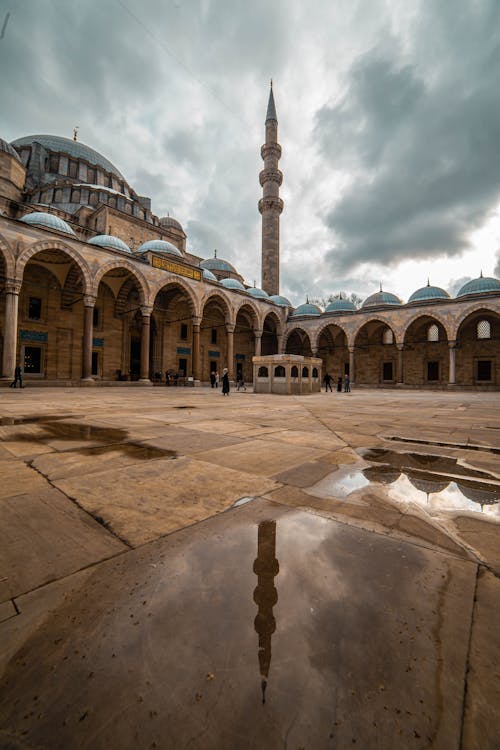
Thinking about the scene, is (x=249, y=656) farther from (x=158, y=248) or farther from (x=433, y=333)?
(x=433, y=333)

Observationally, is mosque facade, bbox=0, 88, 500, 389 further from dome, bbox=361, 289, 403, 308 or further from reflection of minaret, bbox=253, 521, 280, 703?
reflection of minaret, bbox=253, 521, 280, 703

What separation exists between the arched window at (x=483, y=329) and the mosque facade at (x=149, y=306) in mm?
91

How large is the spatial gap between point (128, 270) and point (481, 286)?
27903 millimetres

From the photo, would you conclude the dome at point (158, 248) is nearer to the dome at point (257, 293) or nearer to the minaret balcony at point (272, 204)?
the dome at point (257, 293)

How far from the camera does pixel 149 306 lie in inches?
821

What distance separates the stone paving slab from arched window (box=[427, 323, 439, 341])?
1340 inches

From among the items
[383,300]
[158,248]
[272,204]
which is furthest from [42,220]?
[383,300]

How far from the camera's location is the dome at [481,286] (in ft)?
85.3

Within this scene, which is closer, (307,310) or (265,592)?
(265,592)

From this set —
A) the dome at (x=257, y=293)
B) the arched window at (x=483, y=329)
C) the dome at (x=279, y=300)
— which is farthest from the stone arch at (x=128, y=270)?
the arched window at (x=483, y=329)

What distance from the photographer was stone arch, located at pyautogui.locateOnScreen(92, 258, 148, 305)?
61.0 ft

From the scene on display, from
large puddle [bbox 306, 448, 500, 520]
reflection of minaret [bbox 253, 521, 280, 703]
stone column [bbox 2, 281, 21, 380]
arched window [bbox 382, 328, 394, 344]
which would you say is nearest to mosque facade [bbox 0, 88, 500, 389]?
stone column [bbox 2, 281, 21, 380]

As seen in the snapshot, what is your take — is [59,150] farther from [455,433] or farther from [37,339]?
[455,433]

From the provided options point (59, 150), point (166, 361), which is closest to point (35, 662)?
point (166, 361)
